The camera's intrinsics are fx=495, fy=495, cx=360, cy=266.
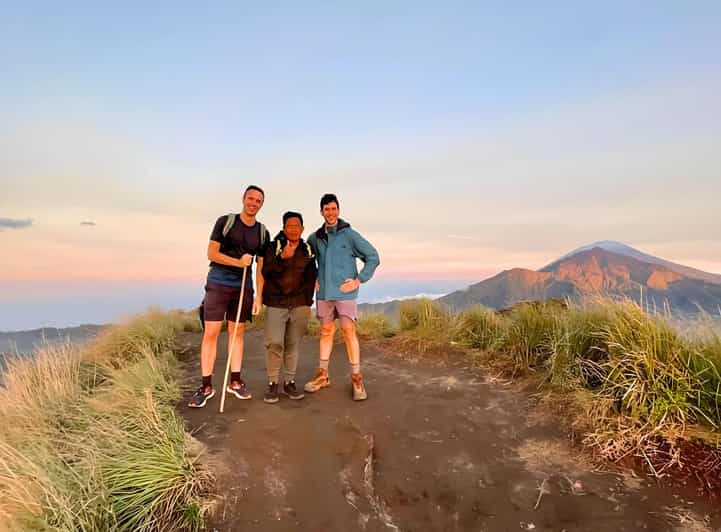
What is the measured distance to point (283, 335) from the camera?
19.4 feet

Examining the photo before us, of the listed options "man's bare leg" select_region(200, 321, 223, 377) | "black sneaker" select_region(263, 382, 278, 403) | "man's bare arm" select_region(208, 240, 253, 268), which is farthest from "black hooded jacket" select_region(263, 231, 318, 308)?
"black sneaker" select_region(263, 382, 278, 403)

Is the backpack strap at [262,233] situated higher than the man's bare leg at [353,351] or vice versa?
the backpack strap at [262,233]

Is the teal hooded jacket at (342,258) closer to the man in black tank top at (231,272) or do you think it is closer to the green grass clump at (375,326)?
the man in black tank top at (231,272)

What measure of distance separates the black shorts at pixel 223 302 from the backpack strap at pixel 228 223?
62 cm

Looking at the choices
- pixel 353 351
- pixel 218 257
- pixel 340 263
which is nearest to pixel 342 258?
pixel 340 263

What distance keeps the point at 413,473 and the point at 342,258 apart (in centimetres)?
252

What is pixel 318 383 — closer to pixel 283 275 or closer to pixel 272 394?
pixel 272 394

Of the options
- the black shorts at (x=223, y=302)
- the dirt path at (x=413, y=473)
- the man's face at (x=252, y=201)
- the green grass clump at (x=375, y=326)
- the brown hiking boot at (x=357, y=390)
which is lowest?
the dirt path at (x=413, y=473)

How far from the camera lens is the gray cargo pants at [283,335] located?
230 inches

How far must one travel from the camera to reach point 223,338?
1055 centimetres

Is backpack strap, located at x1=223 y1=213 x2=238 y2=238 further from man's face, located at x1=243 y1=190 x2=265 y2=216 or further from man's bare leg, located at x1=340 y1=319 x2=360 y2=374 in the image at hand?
man's bare leg, located at x1=340 y1=319 x2=360 y2=374

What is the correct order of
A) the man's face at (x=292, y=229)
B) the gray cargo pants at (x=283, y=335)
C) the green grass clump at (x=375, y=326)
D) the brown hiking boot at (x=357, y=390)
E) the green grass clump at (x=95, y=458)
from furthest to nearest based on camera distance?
the green grass clump at (x=375, y=326), the brown hiking boot at (x=357, y=390), the gray cargo pants at (x=283, y=335), the man's face at (x=292, y=229), the green grass clump at (x=95, y=458)

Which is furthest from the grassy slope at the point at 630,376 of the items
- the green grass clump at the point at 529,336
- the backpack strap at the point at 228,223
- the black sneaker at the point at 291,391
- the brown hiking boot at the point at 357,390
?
the backpack strap at the point at 228,223

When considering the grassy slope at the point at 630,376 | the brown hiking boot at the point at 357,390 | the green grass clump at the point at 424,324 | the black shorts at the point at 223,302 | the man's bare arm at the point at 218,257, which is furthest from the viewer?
the green grass clump at the point at 424,324
